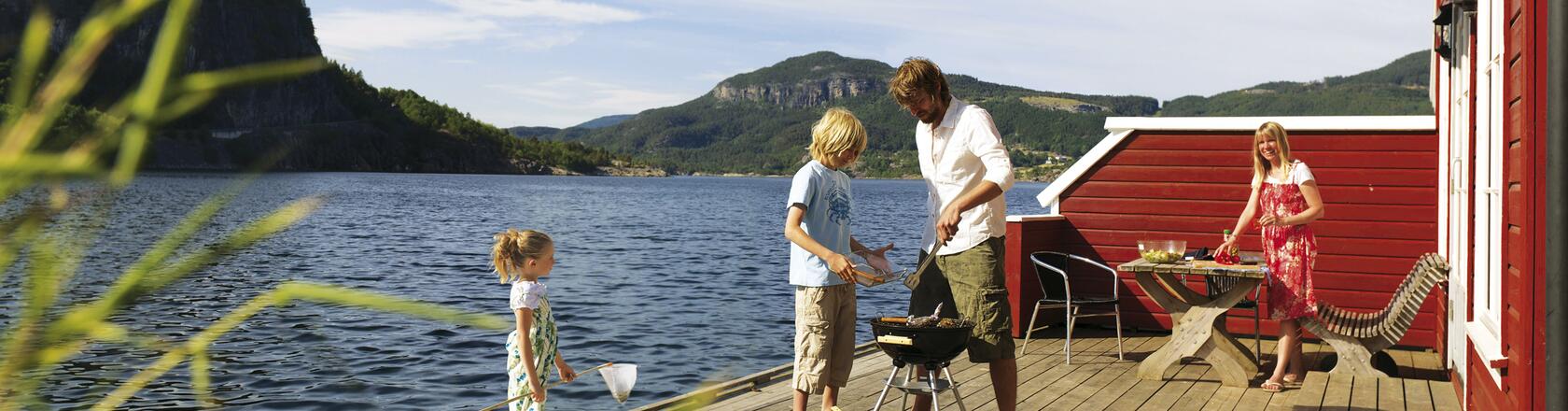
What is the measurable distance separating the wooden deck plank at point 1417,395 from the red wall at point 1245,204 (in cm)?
101

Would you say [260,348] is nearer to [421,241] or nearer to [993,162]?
[993,162]

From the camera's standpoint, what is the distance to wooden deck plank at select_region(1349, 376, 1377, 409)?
16.4 ft

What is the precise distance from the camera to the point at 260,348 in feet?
38.6

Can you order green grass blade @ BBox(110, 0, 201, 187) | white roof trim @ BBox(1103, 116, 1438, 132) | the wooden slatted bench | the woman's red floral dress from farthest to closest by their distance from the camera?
white roof trim @ BBox(1103, 116, 1438, 132) < the wooden slatted bench < the woman's red floral dress < green grass blade @ BBox(110, 0, 201, 187)

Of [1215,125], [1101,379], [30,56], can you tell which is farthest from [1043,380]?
[30,56]

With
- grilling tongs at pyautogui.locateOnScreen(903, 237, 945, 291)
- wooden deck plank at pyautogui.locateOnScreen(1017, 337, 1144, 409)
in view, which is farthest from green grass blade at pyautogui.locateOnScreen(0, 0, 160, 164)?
wooden deck plank at pyautogui.locateOnScreen(1017, 337, 1144, 409)

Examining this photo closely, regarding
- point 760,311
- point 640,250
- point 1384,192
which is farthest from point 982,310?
point 640,250

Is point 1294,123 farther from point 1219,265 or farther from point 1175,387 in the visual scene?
point 1175,387

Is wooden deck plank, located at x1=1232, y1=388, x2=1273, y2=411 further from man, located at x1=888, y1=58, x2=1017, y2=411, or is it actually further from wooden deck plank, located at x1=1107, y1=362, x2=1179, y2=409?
man, located at x1=888, y1=58, x2=1017, y2=411

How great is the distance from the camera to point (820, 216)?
11.7 feet

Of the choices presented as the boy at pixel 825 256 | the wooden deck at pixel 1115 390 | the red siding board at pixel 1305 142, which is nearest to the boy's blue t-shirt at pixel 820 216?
the boy at pixel 825 256

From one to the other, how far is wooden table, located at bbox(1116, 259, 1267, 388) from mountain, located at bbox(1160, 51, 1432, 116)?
10233cm

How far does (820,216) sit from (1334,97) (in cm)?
11785

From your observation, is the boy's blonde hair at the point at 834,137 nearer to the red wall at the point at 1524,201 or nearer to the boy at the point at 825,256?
the boy at the point at 825,256
